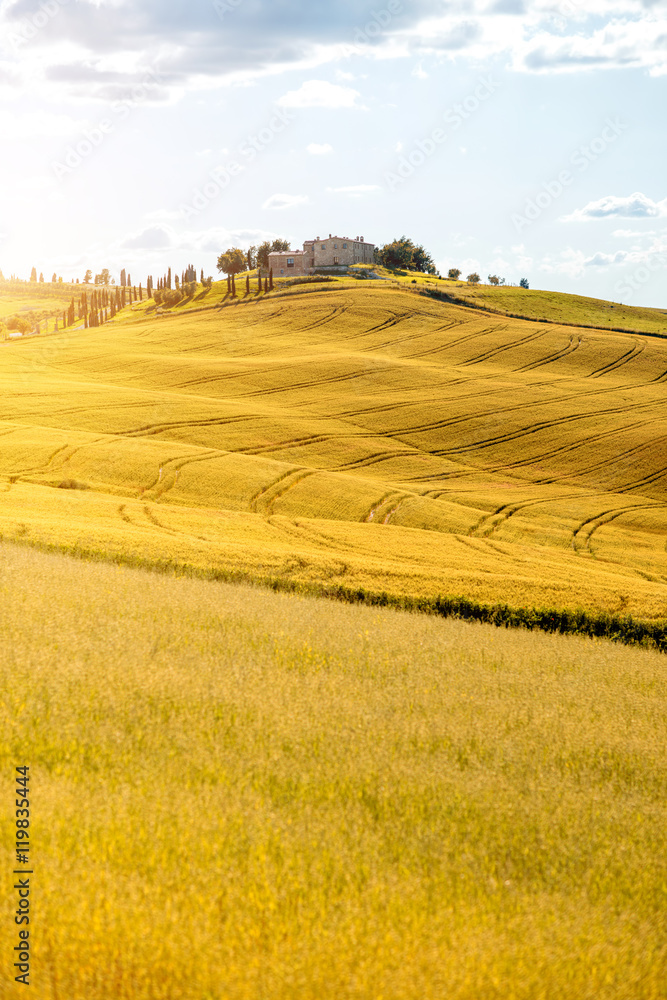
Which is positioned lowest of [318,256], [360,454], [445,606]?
[445,606]

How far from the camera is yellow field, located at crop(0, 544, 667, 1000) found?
5.32 m

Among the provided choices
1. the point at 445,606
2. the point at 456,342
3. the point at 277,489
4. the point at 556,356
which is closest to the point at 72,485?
the point at 277,489

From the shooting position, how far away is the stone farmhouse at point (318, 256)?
160 metres

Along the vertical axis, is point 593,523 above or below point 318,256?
below

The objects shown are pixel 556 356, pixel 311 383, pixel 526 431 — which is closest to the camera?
pixel 526 431

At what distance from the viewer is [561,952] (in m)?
5.66

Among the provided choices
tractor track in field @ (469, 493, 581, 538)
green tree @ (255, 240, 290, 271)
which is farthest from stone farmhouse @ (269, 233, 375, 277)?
tractor track in field @ (469, 493, 581, 538)

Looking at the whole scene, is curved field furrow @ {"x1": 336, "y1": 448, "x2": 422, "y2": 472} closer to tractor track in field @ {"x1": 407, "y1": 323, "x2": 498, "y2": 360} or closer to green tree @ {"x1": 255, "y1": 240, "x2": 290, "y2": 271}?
tractor track in field @ {"x1": 407, "y1": 323, "x2": 498, "y2": 360}

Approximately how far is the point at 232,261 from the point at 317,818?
168m

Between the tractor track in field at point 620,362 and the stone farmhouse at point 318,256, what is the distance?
81.1 meters

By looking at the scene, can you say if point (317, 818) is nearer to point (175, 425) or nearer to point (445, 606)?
point (445, 606)

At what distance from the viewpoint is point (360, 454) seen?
5294 cm

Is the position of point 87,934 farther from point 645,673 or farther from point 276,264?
point 276,264

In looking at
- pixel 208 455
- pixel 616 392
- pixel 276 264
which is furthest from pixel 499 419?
pixel 276 264
